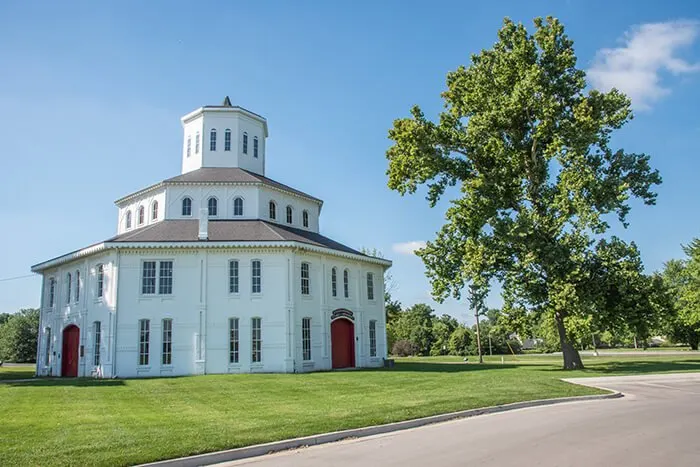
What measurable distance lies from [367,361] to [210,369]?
9592 mm

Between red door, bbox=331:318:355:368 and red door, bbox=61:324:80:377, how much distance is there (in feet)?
45.5

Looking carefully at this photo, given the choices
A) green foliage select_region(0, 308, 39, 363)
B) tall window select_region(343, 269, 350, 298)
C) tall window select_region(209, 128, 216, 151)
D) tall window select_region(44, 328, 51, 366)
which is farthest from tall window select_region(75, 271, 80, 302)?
green foliage select_region(0, 308, 39, 363)

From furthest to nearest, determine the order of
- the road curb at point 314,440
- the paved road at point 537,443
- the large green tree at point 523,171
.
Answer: the large green tree at point 523,171, the road curb at point 314,440, the paved road at point 537,443

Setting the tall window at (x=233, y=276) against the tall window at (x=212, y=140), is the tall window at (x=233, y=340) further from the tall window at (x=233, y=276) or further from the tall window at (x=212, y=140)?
the tall window at (x=212, y=140)

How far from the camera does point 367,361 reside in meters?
33.0

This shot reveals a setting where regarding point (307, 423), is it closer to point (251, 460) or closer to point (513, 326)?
point (251, 460)

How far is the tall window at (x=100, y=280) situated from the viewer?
29.2 m

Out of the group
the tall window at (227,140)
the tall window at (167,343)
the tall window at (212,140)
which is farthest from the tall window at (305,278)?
the tall window at (212,140)

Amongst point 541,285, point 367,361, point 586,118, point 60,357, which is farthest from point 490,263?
point 60,357

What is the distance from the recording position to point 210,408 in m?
14.8

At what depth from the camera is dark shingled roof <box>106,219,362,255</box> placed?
95.1 ft

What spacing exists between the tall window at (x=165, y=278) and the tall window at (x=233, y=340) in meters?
3.50

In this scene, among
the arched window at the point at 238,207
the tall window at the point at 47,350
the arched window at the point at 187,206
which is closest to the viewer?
the tall window at the point at 47,350

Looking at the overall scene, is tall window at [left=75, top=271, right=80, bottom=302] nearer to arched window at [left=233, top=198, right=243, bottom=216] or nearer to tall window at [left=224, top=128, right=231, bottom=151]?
arched window at [left=233, top=198, right=243, bottom=216]
